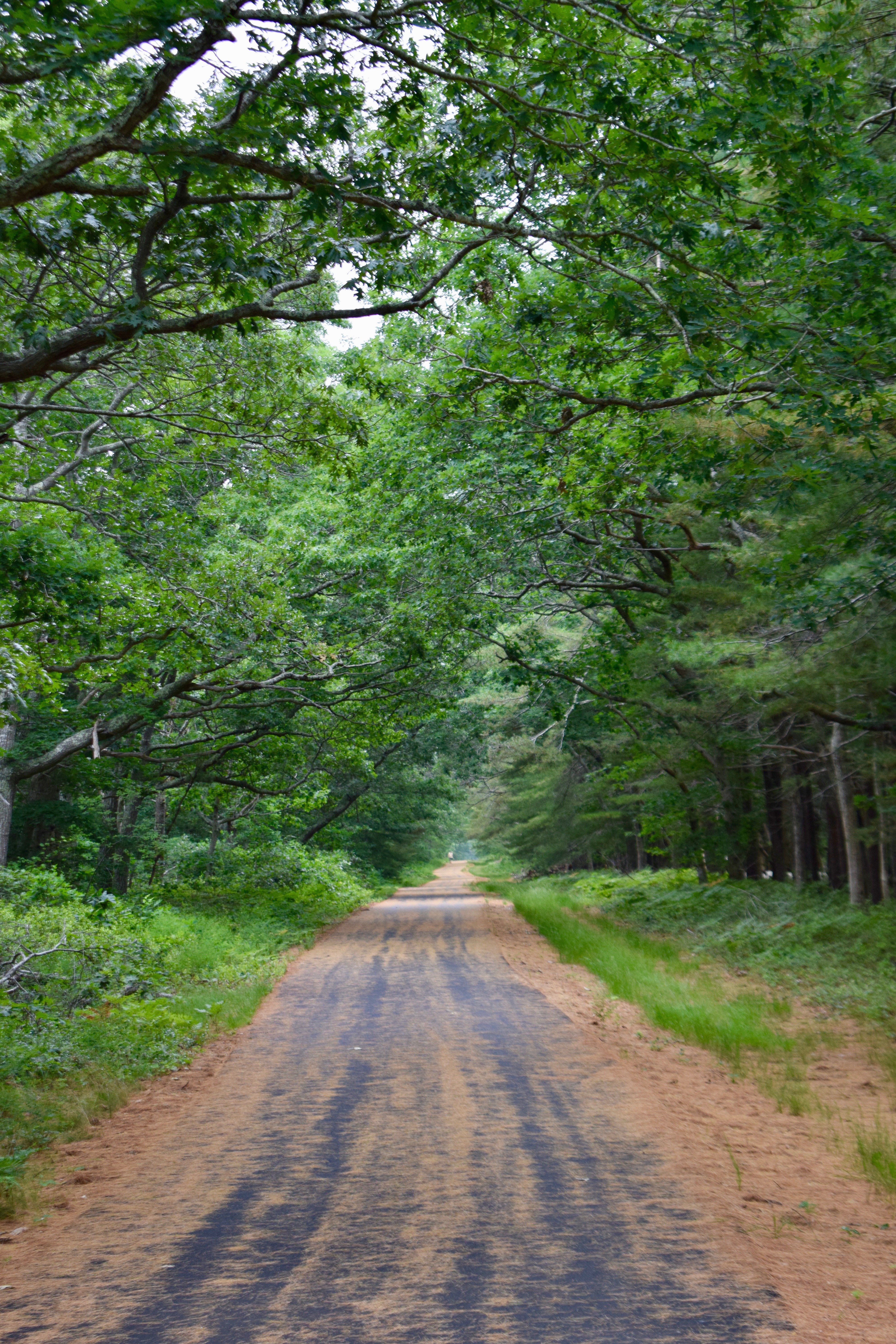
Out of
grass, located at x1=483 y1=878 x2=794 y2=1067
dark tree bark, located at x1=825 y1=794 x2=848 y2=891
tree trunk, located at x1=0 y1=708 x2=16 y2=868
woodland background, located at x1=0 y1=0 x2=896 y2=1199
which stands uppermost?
woodland background, located at x1=0 y1=0 x2=896 y2=1199

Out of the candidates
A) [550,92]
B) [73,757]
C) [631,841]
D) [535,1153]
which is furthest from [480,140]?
[631,841]

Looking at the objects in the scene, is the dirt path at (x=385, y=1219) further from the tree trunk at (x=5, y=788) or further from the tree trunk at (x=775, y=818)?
the tree trunk at (x=775, y=818)

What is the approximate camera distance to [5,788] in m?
14.5

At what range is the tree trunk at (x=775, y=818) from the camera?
18.9 metres

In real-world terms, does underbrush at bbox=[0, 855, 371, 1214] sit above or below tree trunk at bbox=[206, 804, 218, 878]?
below

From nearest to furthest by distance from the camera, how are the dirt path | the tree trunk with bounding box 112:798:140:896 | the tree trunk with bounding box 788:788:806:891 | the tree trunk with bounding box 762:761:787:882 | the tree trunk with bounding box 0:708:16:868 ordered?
A: the dirt path → the tree trunk with bounding box 0:708:16:868 → the tree trunk with bounding box 788:788:806:891 → the tree trunk with bounding box 762:761:787:882 → the tree trunk with bounding box 112:798:140:896

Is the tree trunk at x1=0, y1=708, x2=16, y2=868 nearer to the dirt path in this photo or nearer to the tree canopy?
the tree canopy

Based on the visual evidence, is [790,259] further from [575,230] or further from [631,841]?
[631,841]

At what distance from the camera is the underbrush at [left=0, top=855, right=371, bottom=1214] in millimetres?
7020

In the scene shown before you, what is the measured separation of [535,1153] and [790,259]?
23.5ft

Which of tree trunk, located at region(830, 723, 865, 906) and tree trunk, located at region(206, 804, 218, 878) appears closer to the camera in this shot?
tree trunk, located at region(830, 723, 865, 906)

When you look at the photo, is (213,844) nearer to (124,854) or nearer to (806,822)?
(124,854)

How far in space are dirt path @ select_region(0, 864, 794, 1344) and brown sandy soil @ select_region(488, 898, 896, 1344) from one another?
0.42 feet

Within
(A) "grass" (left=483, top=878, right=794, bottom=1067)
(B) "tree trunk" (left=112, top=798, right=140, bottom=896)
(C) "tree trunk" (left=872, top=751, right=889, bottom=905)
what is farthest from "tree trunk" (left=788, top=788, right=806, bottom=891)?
Result: (B) "tree trunk" (left=112, top=798, right=140, bottom=896)
